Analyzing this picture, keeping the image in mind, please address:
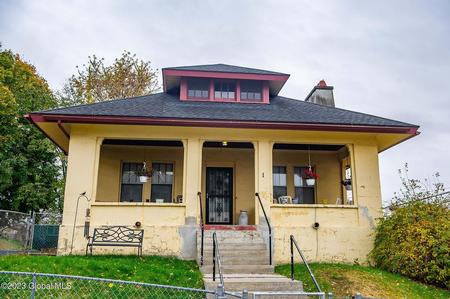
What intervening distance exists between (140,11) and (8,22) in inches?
421

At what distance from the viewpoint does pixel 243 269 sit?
8.06 meters

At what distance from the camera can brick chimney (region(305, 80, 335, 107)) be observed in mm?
14797

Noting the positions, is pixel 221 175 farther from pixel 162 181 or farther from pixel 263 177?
pixel 263 177

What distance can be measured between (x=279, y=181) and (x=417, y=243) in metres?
5.18

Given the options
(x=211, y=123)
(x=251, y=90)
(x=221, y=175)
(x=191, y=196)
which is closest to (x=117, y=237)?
(x=191, y=196)

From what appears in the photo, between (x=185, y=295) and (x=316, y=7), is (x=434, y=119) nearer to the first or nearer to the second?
(x=316, y=7)

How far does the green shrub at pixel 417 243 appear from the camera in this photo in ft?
26.2

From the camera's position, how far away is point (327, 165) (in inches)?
512

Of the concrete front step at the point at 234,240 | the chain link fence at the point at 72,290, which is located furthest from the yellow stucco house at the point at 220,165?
the chain link fence at the point at 72,290

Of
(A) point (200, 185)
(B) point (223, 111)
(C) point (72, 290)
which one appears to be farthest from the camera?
(B) point (223, 111)

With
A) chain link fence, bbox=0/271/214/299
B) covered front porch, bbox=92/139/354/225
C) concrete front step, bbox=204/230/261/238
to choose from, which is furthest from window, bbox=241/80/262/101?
chain link fence, bbox=0/271/214/299

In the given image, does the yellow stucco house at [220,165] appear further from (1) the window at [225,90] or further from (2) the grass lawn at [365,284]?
(2) the grass lawn at [365,284]

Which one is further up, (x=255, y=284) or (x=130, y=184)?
(x=130, y=184)

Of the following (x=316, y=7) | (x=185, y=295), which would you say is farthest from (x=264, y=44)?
(x=185, y=295)
